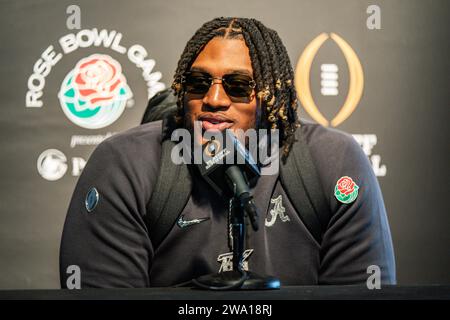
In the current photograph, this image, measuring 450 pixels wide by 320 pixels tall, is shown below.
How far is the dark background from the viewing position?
352cm

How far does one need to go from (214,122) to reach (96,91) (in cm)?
117

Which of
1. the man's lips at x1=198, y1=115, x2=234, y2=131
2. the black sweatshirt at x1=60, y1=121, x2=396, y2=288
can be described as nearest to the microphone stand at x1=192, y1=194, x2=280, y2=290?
the black sweatshirt at x1=60, y1=121, x2=396, y2=288

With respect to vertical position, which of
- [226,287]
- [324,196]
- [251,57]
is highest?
[251,57]

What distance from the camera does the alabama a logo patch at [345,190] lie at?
2539 mm

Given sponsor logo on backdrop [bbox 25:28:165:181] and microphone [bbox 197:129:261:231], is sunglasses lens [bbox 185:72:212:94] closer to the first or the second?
microphone [bbox 197:129:261:231]

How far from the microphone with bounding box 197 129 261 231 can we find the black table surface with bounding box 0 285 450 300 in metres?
0.24

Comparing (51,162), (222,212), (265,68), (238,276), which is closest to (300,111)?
(265,68)

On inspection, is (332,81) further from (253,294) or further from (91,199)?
(253,294)

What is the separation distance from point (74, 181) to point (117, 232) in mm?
1139

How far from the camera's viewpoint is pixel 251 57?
8.67ft

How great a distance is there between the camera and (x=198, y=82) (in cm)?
256
